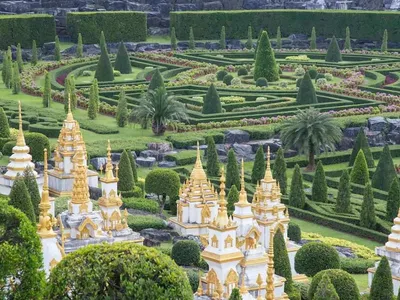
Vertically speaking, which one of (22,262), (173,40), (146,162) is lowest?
(146,162)

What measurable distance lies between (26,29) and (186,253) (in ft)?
183

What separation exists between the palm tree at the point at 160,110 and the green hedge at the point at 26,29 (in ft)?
111

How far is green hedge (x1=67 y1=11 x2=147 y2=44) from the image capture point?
85688 millimetres

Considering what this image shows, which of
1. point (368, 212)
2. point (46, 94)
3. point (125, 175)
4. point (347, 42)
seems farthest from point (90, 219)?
point (347, 42)

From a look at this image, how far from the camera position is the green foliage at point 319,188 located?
39812 millimetres

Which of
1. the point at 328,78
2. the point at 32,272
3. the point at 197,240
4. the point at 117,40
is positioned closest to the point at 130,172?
the point at 197,240

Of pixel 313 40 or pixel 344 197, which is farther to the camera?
pixel 313 40

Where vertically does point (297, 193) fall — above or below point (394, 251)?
below

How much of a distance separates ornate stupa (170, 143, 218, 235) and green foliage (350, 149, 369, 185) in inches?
397

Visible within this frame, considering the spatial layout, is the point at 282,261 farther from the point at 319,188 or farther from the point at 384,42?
the point at 384,42

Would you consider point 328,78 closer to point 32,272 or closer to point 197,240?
point 197,240

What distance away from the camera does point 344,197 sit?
38250 millimetres

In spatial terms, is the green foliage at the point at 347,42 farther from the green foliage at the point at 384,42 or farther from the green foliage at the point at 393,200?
the green foliage at the point at 393,200

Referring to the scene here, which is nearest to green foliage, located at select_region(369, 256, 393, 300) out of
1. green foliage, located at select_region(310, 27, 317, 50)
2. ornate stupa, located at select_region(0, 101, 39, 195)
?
ornate stupa, located at select_region(0, 101, 39, 195)
